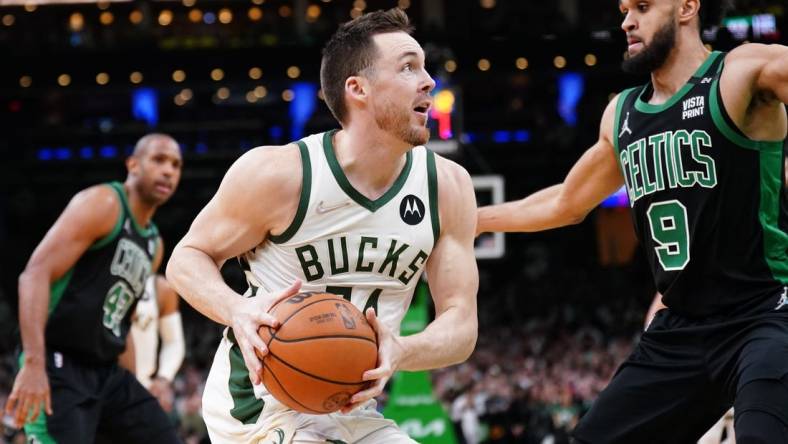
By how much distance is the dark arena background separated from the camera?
19500mm

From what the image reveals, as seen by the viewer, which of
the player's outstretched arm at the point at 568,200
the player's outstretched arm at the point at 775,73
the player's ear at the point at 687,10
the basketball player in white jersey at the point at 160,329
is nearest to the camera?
the player's outstretched arm at the point at 775,73

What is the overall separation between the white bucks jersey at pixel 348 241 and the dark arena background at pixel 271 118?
1295 centimetres

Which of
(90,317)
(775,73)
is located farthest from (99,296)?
(775,73)

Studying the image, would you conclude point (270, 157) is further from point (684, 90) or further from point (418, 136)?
point (684, 90)

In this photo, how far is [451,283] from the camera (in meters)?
3.99

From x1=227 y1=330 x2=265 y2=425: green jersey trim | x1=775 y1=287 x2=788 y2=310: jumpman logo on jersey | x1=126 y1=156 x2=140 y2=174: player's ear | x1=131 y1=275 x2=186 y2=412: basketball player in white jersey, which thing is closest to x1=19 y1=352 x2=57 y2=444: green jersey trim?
x1=126 y1=156 x2=140 y2=174: player's ear

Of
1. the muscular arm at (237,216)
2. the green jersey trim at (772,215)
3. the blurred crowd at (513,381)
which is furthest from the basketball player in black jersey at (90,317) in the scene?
the blurred crowd at (513,381)

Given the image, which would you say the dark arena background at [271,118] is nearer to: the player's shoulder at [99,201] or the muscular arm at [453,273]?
the player's shoulder at [99,201]

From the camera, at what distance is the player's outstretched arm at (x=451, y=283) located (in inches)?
144

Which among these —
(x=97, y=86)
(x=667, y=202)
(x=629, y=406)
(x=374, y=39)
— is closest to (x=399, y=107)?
(x=374, y=39)

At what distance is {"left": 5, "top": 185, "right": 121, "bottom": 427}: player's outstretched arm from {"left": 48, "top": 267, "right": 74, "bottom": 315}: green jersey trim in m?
0.06

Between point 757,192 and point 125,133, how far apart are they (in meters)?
20.1

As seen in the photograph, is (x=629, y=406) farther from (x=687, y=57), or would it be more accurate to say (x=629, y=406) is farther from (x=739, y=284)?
(x=687, y=57)

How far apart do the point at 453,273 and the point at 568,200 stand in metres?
1.34
